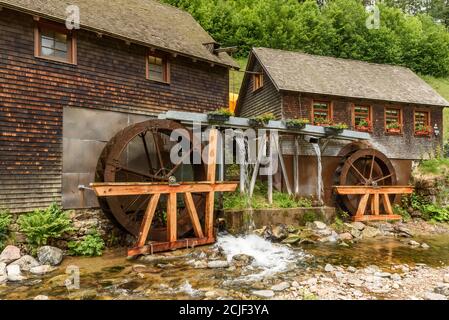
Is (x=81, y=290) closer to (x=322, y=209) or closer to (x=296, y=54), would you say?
(x=322, y=209)

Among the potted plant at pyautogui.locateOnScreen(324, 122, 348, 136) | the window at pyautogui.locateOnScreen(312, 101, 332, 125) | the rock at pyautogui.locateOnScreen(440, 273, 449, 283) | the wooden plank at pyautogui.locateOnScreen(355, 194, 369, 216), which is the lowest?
the rock at pyautogui.locateOnScreen(440, 273, 449, 283)

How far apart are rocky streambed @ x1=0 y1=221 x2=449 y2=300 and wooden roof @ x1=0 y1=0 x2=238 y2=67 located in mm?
5851

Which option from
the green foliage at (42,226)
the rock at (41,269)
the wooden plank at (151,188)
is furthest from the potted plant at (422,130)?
the rock at (41,269)

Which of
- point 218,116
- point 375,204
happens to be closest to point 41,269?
point 218,116

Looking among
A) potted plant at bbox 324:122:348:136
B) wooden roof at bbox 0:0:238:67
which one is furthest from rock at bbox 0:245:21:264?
potted plant at bbox 324:122:348:136

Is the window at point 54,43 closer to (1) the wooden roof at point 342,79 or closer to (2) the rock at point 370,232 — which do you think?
(1) the wooden roof at point 342,79

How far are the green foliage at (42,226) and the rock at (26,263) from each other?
50 centimetres

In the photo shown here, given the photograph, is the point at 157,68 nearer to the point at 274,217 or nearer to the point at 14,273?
the point at 274,217

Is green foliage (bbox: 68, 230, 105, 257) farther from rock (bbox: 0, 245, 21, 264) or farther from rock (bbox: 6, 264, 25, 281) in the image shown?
rock (bbox: 6, 264, 25, 281)

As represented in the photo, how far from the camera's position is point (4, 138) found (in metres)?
8.13

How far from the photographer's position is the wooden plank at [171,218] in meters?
8.80

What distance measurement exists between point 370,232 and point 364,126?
17.1 feet

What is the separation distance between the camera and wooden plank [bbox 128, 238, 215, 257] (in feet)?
26.9
